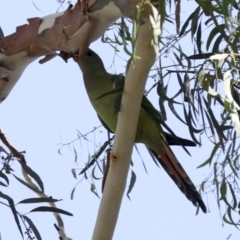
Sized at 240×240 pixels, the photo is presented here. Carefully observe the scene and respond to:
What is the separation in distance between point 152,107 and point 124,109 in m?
0.52

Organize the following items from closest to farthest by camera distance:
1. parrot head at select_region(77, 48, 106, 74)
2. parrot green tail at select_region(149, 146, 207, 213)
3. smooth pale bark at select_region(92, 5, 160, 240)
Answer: smooth pale bark at select_region(92, 5, 160, 240) < parrot green tail at select_region(149, 146, 207, 213) < parrot head at select_region(77, 48, 106, 74)

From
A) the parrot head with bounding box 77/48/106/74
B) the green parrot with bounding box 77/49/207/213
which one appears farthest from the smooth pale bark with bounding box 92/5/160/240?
the parrot head with bounding box 77/48/106/74

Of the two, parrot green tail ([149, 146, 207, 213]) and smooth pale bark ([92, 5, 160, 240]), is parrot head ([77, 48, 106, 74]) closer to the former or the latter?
parrot green tail ([149, 146, 207, 213])

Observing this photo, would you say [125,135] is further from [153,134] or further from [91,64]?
[91,64]

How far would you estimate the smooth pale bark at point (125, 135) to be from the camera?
1.05 m

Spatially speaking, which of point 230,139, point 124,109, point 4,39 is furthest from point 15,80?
point 230,139

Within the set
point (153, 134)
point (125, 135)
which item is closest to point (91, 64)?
point (153, 134)

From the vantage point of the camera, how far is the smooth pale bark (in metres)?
1.05

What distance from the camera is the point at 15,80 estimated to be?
1330 mm

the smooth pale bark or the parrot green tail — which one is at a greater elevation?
the parrot green tail

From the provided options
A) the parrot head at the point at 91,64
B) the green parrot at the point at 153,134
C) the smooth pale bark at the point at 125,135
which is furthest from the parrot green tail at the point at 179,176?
the smooth pale bark at the point at 125,135

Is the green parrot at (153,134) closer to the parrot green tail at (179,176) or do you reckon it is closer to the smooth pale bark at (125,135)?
the parrot green tail at (179,176)

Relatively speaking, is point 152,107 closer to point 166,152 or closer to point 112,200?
point 166,152

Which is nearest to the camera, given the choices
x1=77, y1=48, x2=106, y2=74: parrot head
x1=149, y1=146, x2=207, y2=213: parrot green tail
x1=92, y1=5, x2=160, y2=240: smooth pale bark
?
x1=92, y1=5, x2=160, y2=240: smooth pale bark
